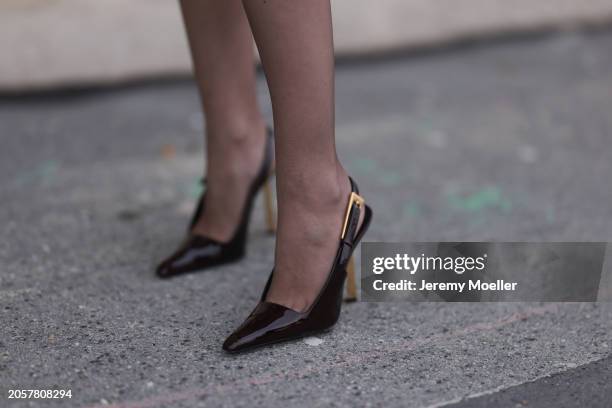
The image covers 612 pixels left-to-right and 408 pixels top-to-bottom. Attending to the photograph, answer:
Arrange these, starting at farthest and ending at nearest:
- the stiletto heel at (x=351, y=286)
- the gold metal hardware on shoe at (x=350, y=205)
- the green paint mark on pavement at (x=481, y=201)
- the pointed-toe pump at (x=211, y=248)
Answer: the green paint mark on pavement at (x=481, y=201)
the pointed-toe pump at (x=211, y=248)
the stiletto heel at (x=351, y=286)
the gold metal hardware on shoe at (x=350, y=205)

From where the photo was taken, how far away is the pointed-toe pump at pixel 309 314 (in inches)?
48.6

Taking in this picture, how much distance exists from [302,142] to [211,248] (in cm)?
43

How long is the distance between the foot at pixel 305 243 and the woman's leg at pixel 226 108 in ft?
1.06

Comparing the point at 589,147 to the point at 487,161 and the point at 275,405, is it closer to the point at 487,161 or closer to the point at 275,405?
the point at 487,161

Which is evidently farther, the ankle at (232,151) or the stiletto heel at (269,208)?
→ the stiletto heel at (269,208)

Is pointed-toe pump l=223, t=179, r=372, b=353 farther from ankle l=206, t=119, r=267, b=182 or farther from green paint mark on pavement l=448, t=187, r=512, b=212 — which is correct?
green paint mark on pavement l=448, t=187, r=512, b=212

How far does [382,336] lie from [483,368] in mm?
184

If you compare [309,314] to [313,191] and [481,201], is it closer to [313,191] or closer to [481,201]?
[313,191]

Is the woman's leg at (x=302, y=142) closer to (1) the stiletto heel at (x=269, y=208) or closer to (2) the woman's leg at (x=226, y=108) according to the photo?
(2) the woman's leg at (x=226, y=108)

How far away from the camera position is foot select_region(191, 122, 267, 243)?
1577 millimetres

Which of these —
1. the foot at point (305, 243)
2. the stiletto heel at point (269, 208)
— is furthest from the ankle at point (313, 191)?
the stiletto heel at point (269, 208)

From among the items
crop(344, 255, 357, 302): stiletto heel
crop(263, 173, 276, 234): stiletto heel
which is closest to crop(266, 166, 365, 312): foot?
crop(344, 255, 357, 302): stiletto heel

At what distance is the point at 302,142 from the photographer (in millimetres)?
1241

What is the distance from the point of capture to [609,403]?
3.74 feet
